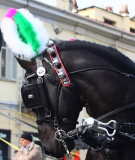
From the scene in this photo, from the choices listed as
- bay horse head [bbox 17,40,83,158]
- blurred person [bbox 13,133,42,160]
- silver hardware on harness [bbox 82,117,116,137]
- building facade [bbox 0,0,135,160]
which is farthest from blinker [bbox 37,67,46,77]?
building facade [bbox 0,0,135,160]

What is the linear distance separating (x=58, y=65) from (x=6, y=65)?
45.0 ft

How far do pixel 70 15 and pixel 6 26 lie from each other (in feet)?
50.4

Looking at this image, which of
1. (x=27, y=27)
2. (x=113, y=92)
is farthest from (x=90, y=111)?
(x=27, y=27)

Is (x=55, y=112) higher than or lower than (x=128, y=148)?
higher

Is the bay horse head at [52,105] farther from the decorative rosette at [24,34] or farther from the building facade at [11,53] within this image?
the building facade at [11,53]

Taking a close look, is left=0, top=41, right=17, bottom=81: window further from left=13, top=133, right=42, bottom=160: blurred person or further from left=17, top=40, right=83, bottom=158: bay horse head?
left=17, top=40, right=83, bottom=158: bay horse head

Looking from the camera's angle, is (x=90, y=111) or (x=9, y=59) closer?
(x=90, y=111)

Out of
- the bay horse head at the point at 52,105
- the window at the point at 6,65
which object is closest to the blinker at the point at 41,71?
the bay horse head at the point at 52,105

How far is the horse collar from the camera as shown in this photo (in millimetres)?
4102

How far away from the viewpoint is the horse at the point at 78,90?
4117 millimetres

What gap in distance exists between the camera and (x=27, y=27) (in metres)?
4.35

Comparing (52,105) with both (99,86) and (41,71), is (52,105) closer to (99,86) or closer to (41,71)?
(41,71)

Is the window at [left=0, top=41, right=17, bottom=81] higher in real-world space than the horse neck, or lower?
higher

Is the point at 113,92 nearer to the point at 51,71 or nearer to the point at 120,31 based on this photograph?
the point at 51,71
